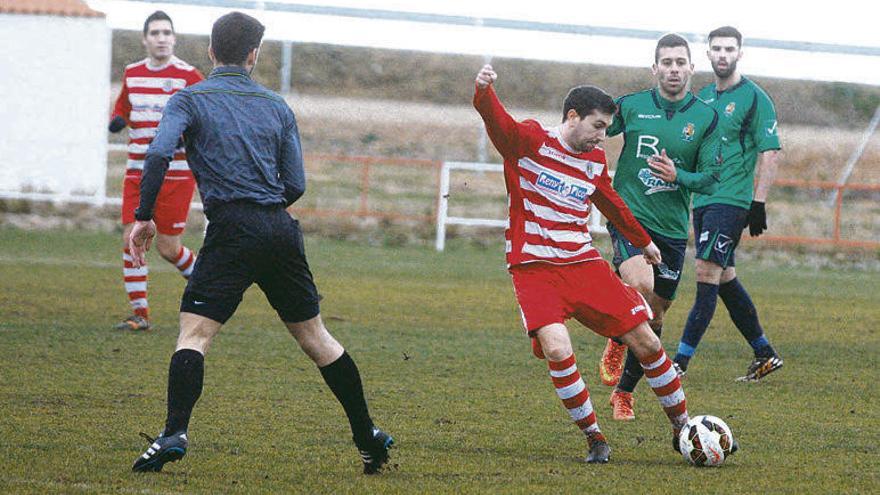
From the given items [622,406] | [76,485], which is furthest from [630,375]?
[76,485]

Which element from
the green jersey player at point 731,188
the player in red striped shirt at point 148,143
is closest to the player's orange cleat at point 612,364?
the green jersey player at point 731,188

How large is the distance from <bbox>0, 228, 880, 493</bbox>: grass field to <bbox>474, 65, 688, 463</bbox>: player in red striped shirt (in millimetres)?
369

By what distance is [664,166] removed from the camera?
6.96m

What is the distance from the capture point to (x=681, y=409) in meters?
6.26

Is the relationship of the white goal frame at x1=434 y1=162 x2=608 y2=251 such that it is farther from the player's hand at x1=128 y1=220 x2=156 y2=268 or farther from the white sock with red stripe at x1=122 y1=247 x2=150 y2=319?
the player's hand at x1=128 y1=220 x2=156 y2=268

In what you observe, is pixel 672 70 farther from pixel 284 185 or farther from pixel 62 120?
A: pixel 62 120

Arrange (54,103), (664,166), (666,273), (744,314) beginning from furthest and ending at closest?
(54,103) < (744,314) < (666,273) < (664,166)

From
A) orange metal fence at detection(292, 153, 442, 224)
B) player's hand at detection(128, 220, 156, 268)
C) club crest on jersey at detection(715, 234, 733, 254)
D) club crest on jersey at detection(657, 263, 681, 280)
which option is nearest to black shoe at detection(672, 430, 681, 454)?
club crest on jersey at detection(657, 263, 681, 280)

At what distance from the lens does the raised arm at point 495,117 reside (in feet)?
18.9

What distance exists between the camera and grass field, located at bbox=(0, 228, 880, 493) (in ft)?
18.0

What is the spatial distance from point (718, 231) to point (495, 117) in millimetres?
3187

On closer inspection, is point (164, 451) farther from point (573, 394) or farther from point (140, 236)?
point (573, 394)

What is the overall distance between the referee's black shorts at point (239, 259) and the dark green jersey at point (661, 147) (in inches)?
111

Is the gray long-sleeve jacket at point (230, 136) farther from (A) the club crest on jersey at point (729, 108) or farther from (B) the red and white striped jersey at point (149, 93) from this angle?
(B) the red and white striped jersey at point (149, 93)
